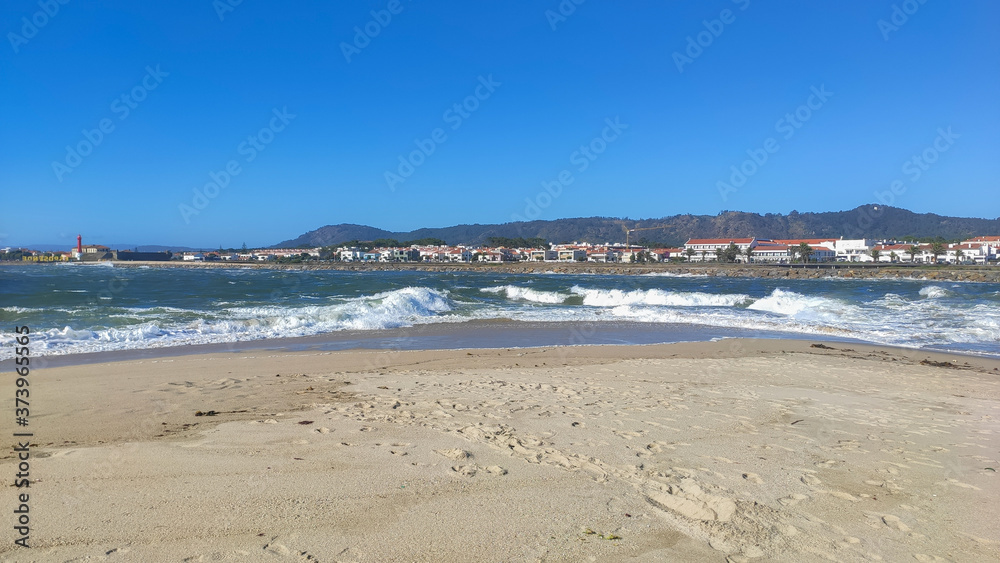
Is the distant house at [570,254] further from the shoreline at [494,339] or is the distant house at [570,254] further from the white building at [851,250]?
the shoreline at [494,339]

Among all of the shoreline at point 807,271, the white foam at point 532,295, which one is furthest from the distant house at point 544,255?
the white foam at point 532,295

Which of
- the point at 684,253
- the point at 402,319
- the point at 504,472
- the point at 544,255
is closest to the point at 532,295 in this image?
the point at 402,319

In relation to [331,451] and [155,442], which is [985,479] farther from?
[155,442]

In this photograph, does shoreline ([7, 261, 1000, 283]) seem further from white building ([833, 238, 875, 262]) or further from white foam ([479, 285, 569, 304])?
white foam ([479, 285, 569, 304])

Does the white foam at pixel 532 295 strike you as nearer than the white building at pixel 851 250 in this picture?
Yes

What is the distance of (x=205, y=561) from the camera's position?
2943 millimetres

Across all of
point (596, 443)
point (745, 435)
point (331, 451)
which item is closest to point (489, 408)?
point (596, 443)

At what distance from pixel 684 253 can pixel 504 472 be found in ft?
434

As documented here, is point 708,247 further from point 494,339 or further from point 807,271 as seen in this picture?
point 494,339

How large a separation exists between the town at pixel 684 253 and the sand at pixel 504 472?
11350 centimetres

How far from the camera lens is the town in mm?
105688

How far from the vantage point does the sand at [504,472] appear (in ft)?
10.6

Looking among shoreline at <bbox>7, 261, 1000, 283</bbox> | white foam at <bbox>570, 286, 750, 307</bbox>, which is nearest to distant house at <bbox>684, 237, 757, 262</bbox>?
shoreline at <bbox>7, 261, 1000, 283</bbox>

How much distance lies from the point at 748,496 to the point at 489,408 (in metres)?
3.16
